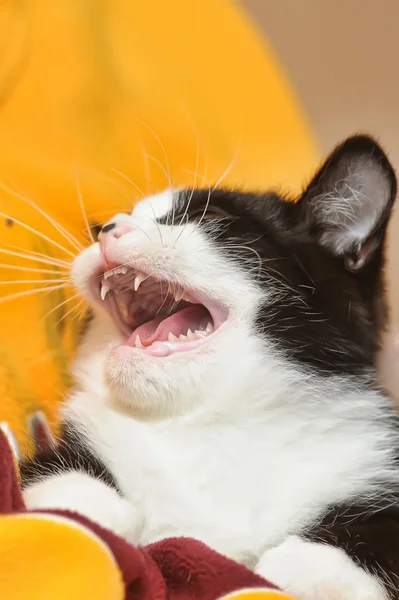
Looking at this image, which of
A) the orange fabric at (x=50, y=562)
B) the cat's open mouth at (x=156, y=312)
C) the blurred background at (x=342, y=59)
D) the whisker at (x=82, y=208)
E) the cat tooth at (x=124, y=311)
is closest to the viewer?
the orange fabric at (x=50, y=562)

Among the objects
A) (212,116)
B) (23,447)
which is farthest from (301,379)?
(212,116)

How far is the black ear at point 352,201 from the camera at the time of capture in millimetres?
907

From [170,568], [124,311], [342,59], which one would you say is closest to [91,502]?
[170,568]

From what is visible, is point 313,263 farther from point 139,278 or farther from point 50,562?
point 50,562

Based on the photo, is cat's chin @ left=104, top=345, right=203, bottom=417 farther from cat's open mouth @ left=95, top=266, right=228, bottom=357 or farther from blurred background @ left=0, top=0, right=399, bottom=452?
blurred background @ left=0, top=0, right=399, bottom=452

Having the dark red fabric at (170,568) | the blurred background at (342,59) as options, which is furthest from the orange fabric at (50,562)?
the blurred background at (342,59)

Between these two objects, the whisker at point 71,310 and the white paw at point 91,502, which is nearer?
the white paw at point 91,502

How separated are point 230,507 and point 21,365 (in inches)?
17.2

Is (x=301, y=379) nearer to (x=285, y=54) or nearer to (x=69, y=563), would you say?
(x=69, y=563)

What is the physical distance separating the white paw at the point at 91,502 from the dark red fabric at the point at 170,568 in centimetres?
6

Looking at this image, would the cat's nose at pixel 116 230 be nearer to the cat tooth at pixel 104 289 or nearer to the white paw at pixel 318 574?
the cat tooth at pixel 104 289

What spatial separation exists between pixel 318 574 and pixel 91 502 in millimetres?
261

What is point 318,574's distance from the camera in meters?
0.63

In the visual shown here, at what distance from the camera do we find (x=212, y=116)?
1.46 meters
